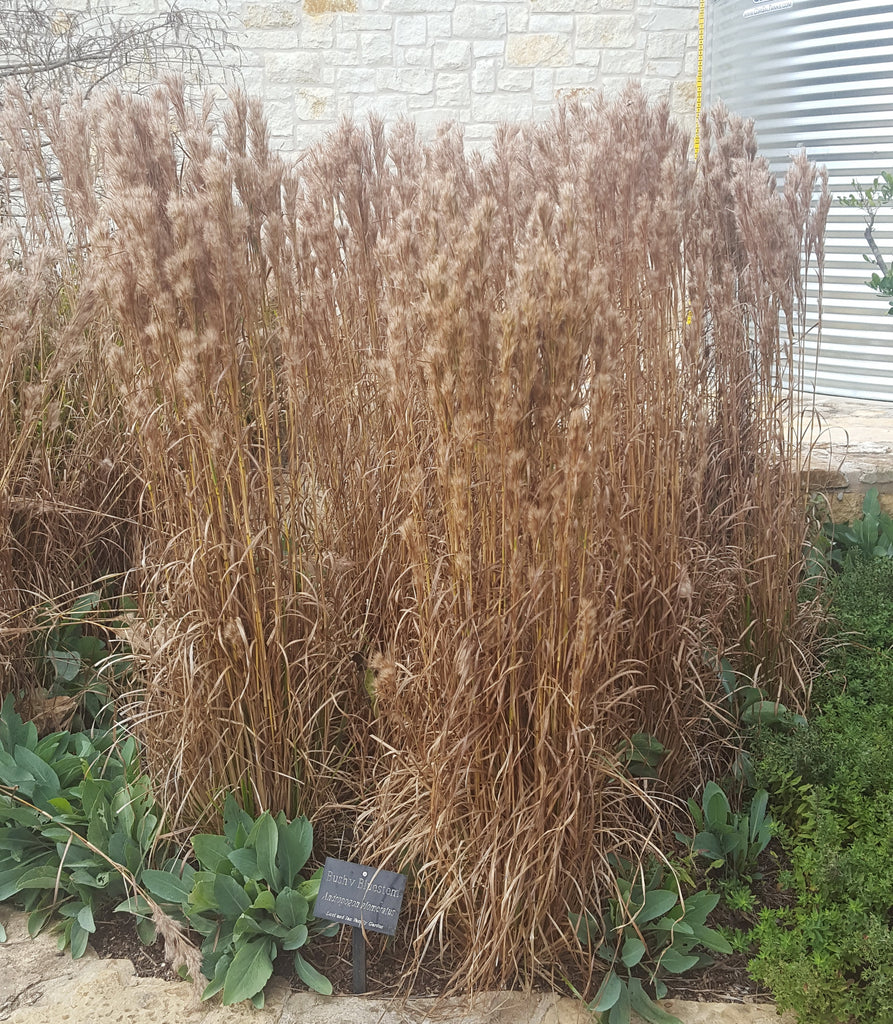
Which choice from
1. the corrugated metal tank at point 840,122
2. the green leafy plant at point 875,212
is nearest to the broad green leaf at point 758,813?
the green leafy plant at point 875,212

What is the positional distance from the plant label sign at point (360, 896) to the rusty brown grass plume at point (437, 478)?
0.08 m

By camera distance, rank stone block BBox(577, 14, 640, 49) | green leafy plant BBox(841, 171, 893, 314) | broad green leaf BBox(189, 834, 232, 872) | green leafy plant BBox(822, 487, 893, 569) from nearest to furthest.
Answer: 1. broad green leaf BBox(189, 834, 232, 872)
2. green leafy plant BBox(822, 487, 893, 569)
3. green leafy plant BBox(841, 171, 893, 314)
4. stone block BBox(577, 14, 640, 49)

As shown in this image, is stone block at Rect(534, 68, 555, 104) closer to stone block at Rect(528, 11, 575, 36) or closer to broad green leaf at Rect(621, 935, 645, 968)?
stone block at Rect(528, 11, 575, 36)

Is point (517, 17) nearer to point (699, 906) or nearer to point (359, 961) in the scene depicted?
point (699, 906)

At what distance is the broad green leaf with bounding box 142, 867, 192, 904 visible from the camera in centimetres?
177

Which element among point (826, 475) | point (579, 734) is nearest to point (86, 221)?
point (579, 734)

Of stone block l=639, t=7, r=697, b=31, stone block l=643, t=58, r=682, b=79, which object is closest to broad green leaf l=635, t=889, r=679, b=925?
stone block l=643, t=58, r=682, b=79

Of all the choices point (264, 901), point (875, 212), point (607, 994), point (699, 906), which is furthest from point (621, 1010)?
point (875, 212)

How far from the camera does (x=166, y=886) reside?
1779 mm

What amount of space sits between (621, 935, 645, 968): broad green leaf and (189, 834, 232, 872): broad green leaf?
754mm

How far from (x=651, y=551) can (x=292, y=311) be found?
0.90 meters

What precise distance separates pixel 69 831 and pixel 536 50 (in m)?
5.50

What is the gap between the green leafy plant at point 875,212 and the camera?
303cm

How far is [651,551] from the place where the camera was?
Result: 6.43 ft
